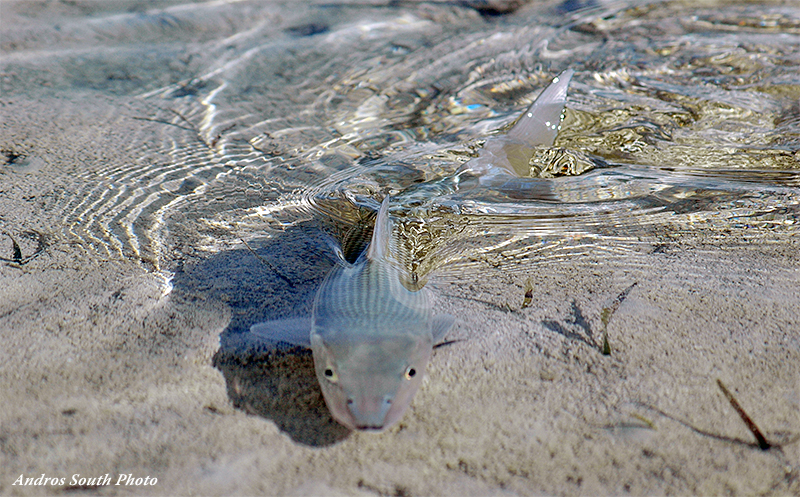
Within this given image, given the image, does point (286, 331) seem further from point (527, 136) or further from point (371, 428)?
point (527, 136)

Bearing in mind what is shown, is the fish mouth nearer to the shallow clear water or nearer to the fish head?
the fish head

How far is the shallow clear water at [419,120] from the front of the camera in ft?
11.7

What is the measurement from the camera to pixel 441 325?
255cm

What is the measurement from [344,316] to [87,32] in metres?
5.80

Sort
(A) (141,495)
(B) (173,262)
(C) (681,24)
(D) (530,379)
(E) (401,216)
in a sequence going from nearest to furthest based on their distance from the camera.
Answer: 1. (A) (141,495)
2. (D) (530,379)
3. (B) (173,262)
4. (E) (401,216)
5. (C) (681,24)

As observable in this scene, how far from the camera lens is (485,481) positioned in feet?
6.61

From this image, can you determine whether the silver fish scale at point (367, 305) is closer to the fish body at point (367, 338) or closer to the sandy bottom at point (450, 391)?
the fish body at point (367, 338)

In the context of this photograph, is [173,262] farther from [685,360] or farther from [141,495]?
[685,360]

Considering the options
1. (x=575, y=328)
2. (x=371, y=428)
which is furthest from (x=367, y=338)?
(x=575, y=328)

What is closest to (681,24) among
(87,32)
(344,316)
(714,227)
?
(714,227)

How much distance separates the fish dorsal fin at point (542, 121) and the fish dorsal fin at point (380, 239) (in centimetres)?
170

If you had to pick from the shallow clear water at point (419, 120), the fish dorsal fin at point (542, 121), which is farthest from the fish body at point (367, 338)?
the fish dorsal fin at point (542, 121)

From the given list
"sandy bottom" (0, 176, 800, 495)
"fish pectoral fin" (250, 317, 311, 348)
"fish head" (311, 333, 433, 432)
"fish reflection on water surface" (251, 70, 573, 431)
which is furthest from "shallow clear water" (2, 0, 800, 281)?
"fish head" (311, 333, 433, 432)

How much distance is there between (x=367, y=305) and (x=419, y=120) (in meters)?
3.01
